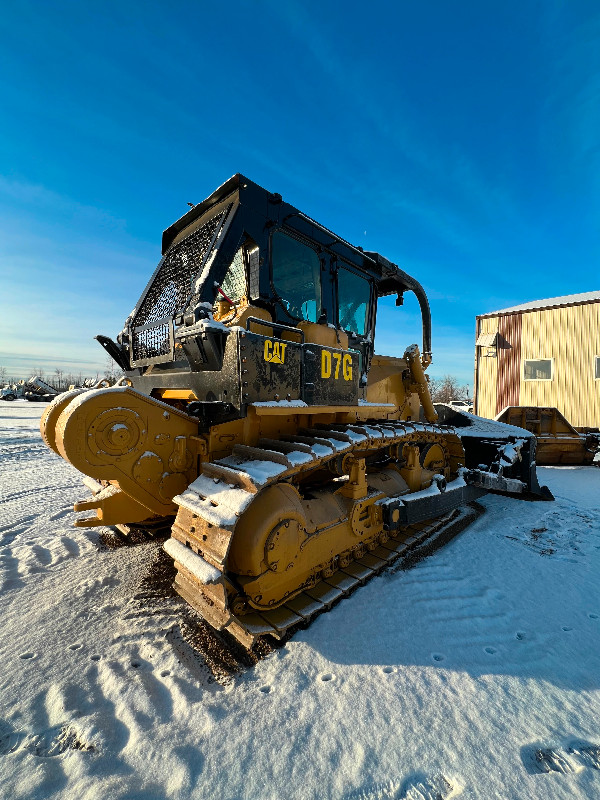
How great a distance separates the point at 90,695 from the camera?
2164mm

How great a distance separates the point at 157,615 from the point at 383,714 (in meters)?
1.86

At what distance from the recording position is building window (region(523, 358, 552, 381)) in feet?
49.4

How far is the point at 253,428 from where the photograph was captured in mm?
3195

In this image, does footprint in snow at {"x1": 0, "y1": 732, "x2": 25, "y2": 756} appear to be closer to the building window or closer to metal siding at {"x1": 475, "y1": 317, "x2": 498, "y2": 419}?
metal siding at {"x1": 475, "y1": 317, "x2": 498, "y2": 419}

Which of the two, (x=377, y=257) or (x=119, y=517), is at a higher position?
(x=377, y=257)

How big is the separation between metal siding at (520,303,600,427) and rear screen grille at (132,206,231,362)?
1577 cm

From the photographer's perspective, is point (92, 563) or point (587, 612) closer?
point (587, 612)

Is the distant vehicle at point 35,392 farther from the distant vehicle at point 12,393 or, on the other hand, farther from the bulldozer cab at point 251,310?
the bulldozer cab at point 251,310

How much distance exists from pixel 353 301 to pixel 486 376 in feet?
48.6

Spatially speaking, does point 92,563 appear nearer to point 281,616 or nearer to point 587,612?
point 281,616

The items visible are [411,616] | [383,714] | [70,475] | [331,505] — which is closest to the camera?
[383,714]

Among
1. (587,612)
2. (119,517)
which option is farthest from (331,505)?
(587,612)

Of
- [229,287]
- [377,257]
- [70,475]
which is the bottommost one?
[70,475]

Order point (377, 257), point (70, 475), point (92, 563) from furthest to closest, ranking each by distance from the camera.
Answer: point (70, 475) → point (377, 257) → point (92, 563)
